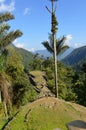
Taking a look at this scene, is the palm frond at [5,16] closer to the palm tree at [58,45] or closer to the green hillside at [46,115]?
the palm tree at [58,45]

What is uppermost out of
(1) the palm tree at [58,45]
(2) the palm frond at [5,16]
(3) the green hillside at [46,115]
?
(2) the palm frond at [5,16]

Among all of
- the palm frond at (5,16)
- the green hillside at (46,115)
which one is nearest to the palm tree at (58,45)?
the palm frond at (5,16)

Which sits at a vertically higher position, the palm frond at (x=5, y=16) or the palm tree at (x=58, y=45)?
the palm frond at (x=5, y=16)

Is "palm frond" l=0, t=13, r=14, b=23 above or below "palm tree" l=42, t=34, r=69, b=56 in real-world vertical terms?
above

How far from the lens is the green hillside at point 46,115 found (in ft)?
43.0

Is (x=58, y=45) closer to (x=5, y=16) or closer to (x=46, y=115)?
(x=5, y=16)

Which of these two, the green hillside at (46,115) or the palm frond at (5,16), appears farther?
the palm frond at (5,16)

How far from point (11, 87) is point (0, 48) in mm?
4206

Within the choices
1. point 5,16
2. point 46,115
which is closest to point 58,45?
point 5,16

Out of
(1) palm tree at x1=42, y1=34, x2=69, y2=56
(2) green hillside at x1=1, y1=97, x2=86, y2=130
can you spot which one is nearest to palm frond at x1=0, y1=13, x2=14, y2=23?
(1) palm tree at x1=42, y1=34, x2=69, y2=56

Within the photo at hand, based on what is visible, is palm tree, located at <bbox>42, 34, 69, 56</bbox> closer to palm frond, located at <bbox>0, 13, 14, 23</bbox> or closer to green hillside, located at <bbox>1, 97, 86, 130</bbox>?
palm frond, located at <bbox>0, 13, 14, 23</bbox>

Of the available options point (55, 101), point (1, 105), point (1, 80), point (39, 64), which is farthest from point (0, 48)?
point (39, 64)

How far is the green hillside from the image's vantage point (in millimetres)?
13102

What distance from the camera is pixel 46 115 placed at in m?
13.9
